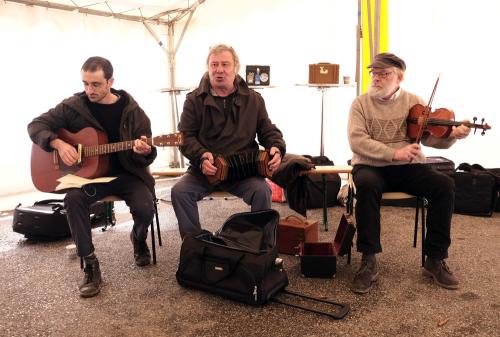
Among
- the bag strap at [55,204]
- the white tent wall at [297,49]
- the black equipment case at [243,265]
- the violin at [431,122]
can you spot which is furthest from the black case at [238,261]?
the white tent wall at [297,49]

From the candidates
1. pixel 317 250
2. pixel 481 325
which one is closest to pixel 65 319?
pixel 317 250

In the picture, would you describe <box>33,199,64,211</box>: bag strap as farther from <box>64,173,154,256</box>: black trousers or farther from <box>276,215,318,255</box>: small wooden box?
<box>276,215,318,255</box>: small wooden box

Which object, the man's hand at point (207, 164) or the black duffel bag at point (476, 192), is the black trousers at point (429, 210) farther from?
the black duffel bag at point (476, 192)

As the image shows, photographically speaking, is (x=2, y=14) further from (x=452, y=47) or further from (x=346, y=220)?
(x=452, y=47)

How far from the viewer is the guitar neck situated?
235cm

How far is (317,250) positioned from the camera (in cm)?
249

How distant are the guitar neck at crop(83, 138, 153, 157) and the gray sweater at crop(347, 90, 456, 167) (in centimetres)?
116

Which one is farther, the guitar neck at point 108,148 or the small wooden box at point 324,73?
the small wooden box at point 324,73

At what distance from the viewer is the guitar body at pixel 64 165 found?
95.0 inches

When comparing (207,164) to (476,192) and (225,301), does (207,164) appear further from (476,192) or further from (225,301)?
(476,192)

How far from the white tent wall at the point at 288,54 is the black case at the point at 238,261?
2.49m

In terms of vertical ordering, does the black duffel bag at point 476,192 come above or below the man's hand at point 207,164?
below

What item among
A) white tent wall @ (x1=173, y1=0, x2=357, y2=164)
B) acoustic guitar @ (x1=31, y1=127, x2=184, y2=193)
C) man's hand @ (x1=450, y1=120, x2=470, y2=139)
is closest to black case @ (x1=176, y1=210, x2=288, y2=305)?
acoustic guitar @ (x1=31, y1=127, x2=184, y2=193)

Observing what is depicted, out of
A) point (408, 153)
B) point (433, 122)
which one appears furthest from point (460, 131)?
point (408, 153)
